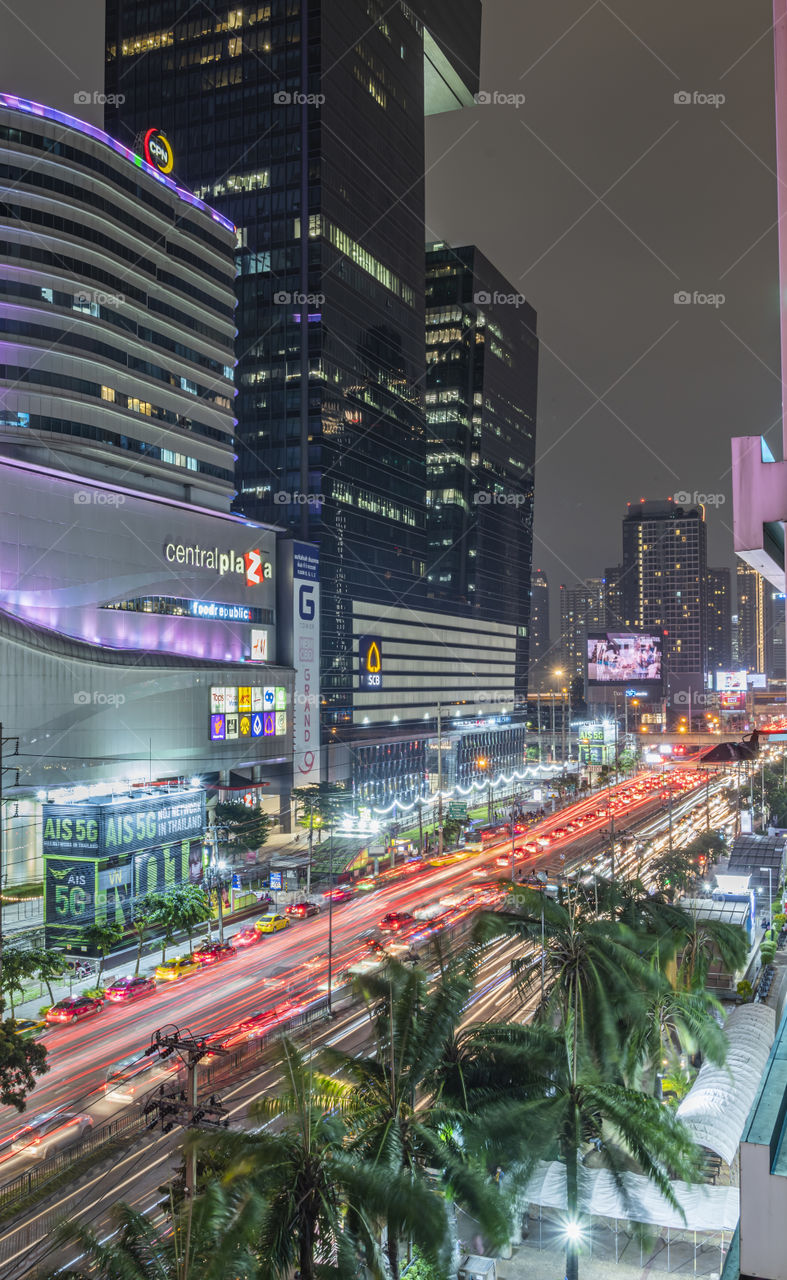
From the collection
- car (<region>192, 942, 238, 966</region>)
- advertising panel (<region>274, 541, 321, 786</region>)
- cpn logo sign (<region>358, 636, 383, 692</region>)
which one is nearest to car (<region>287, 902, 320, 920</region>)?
car (<region>192, 942, 238, 966</region>)

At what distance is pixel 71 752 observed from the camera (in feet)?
196

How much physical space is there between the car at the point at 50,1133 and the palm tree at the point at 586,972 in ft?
44.6

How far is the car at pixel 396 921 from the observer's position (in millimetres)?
49125

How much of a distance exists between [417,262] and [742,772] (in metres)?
80.3

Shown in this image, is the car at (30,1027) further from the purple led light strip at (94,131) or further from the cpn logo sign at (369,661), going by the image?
the cpn logo sign at (369,661)

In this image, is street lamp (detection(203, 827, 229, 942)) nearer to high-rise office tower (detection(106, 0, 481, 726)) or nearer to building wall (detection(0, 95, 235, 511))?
building wall (detection(0, 95, 235, 511))

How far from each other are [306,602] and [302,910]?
42.0 m

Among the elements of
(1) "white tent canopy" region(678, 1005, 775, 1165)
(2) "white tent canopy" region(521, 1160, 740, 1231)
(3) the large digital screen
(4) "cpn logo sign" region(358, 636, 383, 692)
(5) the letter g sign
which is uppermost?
(5) the letter g sign

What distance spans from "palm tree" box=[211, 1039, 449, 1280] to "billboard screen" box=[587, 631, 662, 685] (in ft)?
414

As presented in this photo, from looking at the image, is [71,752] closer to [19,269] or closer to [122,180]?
[19,269]

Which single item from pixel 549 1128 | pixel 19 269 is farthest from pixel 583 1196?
pixel 19 269

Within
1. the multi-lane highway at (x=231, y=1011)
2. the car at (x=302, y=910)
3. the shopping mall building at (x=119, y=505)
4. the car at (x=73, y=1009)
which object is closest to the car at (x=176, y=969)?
the multi-lane highway at (x=231, y=1011)

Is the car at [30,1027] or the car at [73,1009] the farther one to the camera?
the car at [73,1009]

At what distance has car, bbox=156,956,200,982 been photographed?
4359 centimetres
